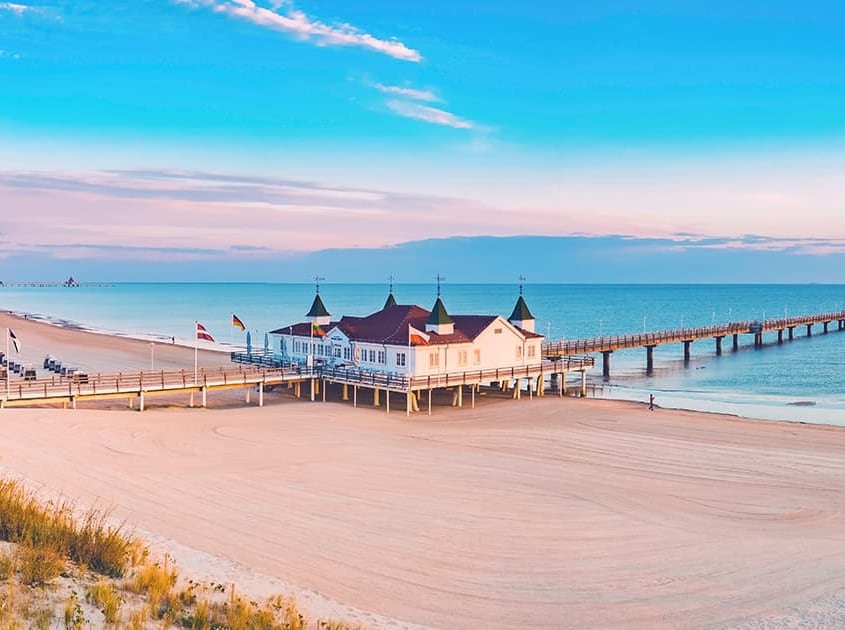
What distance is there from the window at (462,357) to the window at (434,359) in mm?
1368

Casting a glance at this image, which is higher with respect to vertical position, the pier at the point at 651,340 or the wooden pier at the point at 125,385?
the pier at the point at 651,340

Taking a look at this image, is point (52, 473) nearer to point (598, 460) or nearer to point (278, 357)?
point (598, 460)

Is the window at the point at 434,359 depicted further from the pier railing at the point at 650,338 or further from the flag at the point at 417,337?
the pier railing at the point at 650,338

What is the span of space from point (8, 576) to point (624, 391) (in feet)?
141

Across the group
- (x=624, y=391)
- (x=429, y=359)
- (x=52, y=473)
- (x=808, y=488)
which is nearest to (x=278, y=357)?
(x=429, y=359)

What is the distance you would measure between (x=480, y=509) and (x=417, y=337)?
62.3 ft

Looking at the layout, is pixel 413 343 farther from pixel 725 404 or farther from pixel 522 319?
pixel 725 404

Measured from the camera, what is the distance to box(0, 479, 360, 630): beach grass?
911 cm

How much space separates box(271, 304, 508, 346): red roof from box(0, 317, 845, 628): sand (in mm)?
7035

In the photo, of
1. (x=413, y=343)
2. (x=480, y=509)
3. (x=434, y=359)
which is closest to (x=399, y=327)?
→ (x=413, y=343)

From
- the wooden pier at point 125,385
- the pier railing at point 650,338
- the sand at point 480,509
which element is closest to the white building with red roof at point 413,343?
the wooden pier at point 125,385

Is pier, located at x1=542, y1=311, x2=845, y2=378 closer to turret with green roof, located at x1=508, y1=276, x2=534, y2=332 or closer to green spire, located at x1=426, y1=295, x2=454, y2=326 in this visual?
turret with green roof, located at x1=508, y1=276, x2=534, y2=332

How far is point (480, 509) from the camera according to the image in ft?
60.4

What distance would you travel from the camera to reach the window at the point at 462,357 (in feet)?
127
